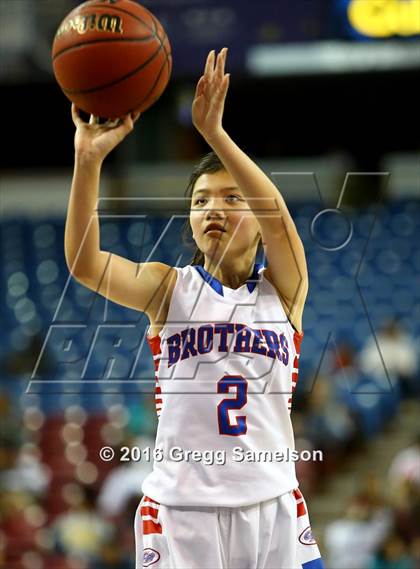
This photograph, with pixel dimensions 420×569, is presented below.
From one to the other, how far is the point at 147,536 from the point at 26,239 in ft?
37.1

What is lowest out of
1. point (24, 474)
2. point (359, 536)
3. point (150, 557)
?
point (150, 557)

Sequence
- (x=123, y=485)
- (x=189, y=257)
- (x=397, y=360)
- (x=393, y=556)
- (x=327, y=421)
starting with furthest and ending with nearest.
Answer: (x=397, y=360), (x=327, y=421), (x=123, y=485), (x=189, y=257), (x=393, y=556)

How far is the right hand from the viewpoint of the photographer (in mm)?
2881

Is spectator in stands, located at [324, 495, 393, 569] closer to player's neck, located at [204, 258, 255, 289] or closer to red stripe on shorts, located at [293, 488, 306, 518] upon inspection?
red stripe on shorts, located at [293, 488, 306, 518]

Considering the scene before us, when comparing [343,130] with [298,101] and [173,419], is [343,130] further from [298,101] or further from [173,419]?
[173,419]

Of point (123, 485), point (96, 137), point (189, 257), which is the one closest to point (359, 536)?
point (123, 485)

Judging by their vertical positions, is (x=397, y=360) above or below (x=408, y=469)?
above

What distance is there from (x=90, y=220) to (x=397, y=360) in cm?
789

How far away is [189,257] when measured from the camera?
7836 millimetres

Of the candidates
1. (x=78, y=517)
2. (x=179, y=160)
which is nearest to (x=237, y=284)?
(x=78, y=517)

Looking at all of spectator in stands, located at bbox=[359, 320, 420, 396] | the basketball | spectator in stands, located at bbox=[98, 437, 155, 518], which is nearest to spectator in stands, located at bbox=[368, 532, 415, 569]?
spectator in stands, located at bbox=[98, 437, 155, 518]

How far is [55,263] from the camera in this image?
13.4 metres

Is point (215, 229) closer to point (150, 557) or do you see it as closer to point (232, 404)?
point (232, 404)

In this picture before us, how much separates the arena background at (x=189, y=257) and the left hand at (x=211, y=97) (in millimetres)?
2020
